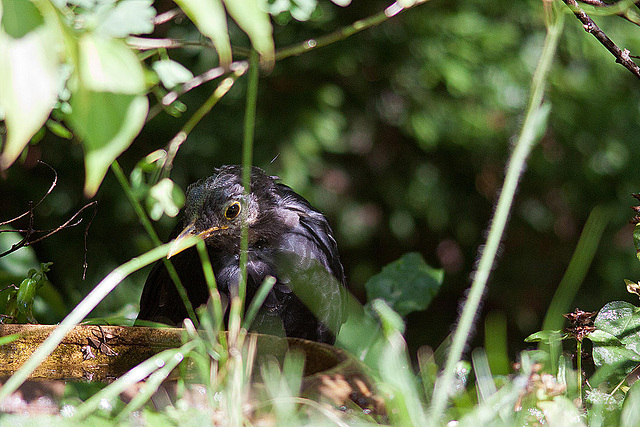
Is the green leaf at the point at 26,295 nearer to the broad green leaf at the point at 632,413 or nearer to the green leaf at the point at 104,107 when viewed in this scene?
the green leaf at the point at 104,107

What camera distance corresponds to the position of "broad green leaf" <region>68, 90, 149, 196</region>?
0.45 m

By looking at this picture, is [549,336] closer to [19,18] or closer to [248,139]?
[248,139]

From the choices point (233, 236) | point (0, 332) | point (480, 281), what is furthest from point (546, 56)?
point (233, 236)

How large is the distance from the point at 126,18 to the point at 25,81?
0.32m

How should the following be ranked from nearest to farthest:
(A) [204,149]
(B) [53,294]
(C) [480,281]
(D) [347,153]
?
(C) [480,281], (B) [53,294], (A) [204,149], (D) [347,153]

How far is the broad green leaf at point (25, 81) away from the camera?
432 mm

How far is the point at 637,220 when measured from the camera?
1.03m

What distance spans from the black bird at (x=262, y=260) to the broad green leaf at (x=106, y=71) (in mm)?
991

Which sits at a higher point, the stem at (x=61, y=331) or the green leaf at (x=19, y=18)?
the green leaf at (x=19, y=18)

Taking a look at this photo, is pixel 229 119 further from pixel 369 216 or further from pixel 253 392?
pixel 253 392

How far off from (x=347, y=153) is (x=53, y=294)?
4.76 ft

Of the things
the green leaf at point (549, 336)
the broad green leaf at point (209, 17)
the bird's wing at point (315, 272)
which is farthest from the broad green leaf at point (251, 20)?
the bird's wing at point (315, 272)

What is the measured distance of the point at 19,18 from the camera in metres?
0.45

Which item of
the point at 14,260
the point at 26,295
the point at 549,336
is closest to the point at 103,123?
the point at 549,336
